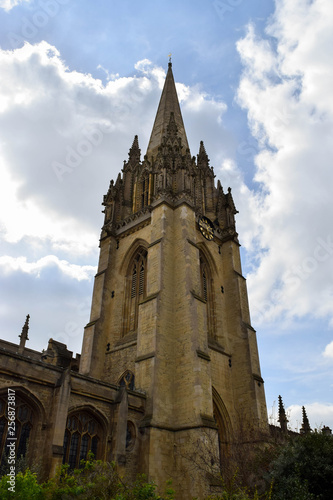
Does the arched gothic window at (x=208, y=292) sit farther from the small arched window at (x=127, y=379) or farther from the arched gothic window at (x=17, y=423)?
the arched gothic window at (x=17, y=423)

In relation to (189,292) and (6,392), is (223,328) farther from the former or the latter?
(6,392)

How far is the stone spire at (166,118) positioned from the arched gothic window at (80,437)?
22202 millimetres

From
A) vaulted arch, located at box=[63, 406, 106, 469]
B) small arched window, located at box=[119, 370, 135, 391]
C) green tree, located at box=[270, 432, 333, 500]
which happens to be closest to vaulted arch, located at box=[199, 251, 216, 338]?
small arched window, located at box=[119, 370, 135, 391]

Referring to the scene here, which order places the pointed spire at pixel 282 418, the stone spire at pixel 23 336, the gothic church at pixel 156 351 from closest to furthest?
the gothic church at pixel 156 351 → the stone spire at pixel 23 336 → the pointed spire at pixel 282 418

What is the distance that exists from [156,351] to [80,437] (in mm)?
5229

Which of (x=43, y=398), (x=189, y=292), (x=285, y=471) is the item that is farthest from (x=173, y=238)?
(x=285, y=471)

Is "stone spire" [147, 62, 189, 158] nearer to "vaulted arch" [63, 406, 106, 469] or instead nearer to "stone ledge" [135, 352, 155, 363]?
"stone ledge" [135, 352, 155, 363]

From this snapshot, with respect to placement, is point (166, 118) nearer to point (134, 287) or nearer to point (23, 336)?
point (134, 287)

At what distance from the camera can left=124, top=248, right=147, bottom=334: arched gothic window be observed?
24062 millimetres

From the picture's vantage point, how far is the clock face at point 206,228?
87.0ft

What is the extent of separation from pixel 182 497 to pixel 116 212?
19.1 metres

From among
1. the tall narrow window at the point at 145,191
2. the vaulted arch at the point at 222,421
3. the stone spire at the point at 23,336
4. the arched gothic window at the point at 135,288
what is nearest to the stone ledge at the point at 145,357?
the arched gothic window at the point at 135,288

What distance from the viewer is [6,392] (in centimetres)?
1290

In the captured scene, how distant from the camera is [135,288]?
25250 millimetres
